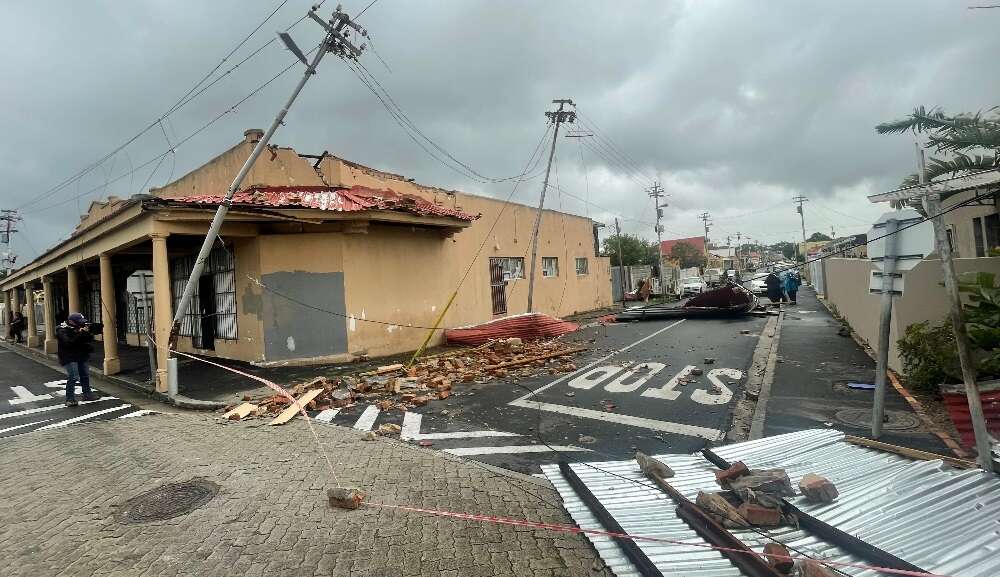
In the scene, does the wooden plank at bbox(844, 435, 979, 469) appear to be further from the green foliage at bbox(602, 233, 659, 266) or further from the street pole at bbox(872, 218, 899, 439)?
the green foliage at bbox(602, 233, 659, 266)

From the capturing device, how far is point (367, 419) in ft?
24.0

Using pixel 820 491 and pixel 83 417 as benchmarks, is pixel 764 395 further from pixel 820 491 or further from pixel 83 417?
pixel 83 417

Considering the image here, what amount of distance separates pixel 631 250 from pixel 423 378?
152ft

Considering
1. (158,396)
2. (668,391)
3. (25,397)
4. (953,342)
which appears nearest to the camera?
(953,342)

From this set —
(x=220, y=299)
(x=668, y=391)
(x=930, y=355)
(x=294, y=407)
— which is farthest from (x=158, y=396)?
(x=930, y=355)

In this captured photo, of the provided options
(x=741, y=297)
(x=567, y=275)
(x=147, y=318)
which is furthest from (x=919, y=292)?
(x=567, y=275)

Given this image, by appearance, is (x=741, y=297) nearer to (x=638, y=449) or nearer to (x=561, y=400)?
(x=561, y=400)

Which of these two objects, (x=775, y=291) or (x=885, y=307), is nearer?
(x=885, y=307)

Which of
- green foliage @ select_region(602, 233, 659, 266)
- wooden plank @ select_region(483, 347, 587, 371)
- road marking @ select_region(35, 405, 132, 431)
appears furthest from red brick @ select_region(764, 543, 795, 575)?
green foliage @ select_region(602, 233, 659, 266)

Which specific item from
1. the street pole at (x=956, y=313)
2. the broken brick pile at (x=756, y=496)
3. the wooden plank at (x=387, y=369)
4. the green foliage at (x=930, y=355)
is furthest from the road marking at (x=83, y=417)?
the green foliage at (x=930, y=355)

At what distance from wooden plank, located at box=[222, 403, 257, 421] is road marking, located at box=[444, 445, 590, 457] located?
3.81 metres

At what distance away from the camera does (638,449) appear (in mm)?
5586

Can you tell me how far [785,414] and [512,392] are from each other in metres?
4.17

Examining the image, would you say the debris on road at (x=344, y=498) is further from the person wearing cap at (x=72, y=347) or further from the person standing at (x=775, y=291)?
the person standing at (x=775, y=291)
